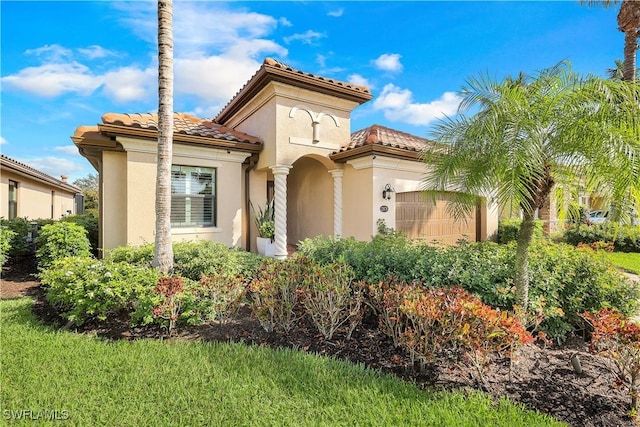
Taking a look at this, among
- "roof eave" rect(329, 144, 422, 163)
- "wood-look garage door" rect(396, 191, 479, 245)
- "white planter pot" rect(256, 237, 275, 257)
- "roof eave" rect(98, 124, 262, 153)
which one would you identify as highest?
"roof eave" rect(98, 124, 262, 153)

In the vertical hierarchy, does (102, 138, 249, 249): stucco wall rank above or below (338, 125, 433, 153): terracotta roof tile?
below

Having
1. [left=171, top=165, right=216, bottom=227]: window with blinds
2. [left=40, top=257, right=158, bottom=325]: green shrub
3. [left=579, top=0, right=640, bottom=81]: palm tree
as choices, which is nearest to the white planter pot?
[left=171, top=165, right=216, bottom=227]: window with blinds

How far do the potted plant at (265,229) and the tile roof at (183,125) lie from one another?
8.13ft

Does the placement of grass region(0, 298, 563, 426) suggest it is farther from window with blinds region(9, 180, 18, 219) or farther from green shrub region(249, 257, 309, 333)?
window with blinds region(9, 180, 18, 219)

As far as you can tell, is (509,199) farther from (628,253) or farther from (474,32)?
(628,253)

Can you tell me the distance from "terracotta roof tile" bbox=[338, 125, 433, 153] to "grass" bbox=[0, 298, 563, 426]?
302 inches

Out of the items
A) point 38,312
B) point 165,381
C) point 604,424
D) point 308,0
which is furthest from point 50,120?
point 604,424

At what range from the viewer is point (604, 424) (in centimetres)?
277

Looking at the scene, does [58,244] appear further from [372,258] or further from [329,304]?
[372,258]

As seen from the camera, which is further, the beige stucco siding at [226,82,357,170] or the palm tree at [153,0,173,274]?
the beige stucco siding at [226,82,357,170]

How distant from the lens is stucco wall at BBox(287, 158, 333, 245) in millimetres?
12391

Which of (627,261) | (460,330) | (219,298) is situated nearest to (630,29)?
(627,261)

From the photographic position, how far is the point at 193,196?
962 centimetres

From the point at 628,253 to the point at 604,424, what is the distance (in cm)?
1661
